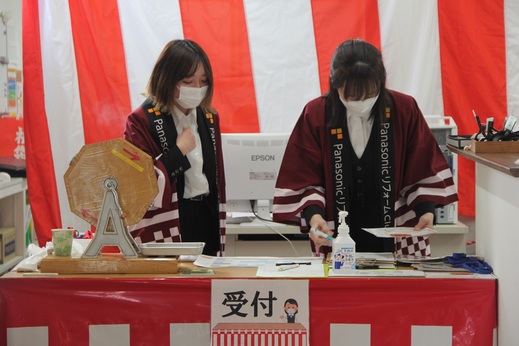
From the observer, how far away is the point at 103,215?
211 cm

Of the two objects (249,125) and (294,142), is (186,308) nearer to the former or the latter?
(294,142)

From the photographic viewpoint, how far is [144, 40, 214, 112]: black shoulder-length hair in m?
2.56

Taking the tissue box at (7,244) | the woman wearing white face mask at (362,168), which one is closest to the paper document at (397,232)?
the woman wearing white face mask at (362,168)

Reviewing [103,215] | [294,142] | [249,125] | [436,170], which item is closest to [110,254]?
[103,215]

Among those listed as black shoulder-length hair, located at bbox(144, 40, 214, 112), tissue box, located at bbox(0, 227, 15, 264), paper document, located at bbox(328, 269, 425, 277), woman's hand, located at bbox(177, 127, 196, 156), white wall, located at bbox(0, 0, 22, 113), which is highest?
white wall, located at bbox(0, 0, 22, 113)

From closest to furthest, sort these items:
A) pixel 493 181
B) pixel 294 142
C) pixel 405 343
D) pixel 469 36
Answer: pixel 405 343 < pixel 493 181 < pixel 294 142 < pixel 469 36

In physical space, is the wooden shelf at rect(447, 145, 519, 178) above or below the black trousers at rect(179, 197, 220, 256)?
above

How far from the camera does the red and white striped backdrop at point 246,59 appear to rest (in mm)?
4125

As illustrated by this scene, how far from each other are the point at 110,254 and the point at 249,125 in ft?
7.20

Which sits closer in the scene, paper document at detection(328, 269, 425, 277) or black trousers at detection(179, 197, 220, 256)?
paper document at detection(328, 269, 425, 277)

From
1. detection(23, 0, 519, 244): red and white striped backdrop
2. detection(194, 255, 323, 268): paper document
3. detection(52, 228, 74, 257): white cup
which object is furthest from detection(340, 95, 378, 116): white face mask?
detection(23, 0, 519, 244): red and white striped backdrop

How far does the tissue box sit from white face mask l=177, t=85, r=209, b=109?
2.26 meters

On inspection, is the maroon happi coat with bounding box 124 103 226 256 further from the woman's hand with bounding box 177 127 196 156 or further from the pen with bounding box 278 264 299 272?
the pen with bounding box 278 264 299 272

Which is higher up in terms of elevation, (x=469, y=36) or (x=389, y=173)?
(x=469, y=36)
